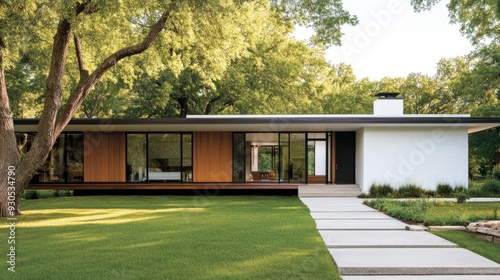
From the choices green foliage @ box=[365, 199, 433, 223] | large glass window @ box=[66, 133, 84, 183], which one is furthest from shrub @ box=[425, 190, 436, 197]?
large glass window @ box=[66, 133, 84, 183]

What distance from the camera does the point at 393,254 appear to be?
6.36 metres

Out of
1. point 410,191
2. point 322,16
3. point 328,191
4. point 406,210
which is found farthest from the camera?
point 328,191

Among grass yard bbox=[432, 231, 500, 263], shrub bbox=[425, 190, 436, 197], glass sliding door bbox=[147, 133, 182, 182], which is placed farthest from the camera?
glass sliding door bbox=[147, 133, 182, 182]

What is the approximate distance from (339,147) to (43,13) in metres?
11.8

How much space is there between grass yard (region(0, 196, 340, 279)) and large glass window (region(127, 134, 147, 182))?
6.27 m

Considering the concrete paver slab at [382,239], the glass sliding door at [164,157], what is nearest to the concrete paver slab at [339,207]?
the concrete paver slab at [382,239]

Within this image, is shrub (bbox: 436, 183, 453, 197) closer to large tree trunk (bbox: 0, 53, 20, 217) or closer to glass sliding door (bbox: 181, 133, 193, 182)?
glass sliding door (bbox: 181, 133, 193, 182)

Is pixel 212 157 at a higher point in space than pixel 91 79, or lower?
lower

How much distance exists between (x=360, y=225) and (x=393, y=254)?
288 centimetres

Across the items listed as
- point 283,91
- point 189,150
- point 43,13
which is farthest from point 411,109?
point 43,13

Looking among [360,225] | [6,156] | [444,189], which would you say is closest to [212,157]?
[6,156]

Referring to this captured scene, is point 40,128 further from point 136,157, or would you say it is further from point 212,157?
point 212,157

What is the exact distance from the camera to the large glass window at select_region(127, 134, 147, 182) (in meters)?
18.4

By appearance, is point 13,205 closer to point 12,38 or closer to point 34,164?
point 34,164
